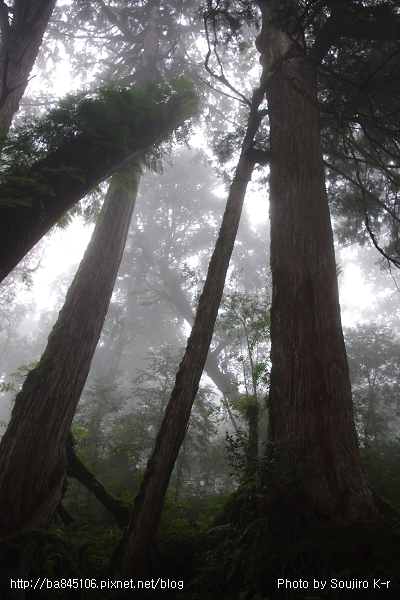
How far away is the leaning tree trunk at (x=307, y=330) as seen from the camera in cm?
287

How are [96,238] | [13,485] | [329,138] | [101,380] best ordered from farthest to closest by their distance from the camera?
[101,380]
[329,138]
[96,238]
[13,485]

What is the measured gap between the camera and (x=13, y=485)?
11.8 feet

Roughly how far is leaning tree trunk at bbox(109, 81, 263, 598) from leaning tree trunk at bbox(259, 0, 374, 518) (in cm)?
75

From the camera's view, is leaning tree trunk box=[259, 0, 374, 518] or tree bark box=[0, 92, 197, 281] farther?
tree bark box=[0, 92, 197, 281]

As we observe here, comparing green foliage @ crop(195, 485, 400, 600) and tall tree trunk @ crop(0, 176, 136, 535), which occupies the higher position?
tall tree trunk @ crop(0, 176, 136, 535)

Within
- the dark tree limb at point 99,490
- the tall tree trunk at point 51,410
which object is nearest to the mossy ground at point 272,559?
the tall tree trunk at point 51,410

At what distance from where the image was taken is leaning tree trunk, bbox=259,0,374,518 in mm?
2865

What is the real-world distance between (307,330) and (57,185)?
3.35m

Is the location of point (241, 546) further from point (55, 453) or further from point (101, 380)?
point (101, 380)

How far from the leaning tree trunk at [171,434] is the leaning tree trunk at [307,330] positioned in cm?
75

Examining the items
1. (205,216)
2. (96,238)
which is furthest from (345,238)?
(205,216)

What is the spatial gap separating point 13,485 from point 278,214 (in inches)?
177

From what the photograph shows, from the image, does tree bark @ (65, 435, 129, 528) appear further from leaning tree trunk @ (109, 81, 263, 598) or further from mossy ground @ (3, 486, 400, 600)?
leaning tree trunk @ (109, 81, 263, 598)

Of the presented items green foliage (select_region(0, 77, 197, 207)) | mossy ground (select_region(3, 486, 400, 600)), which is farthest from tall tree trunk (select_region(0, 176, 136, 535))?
green foliage (select_region(0, 77, 197, 207))
